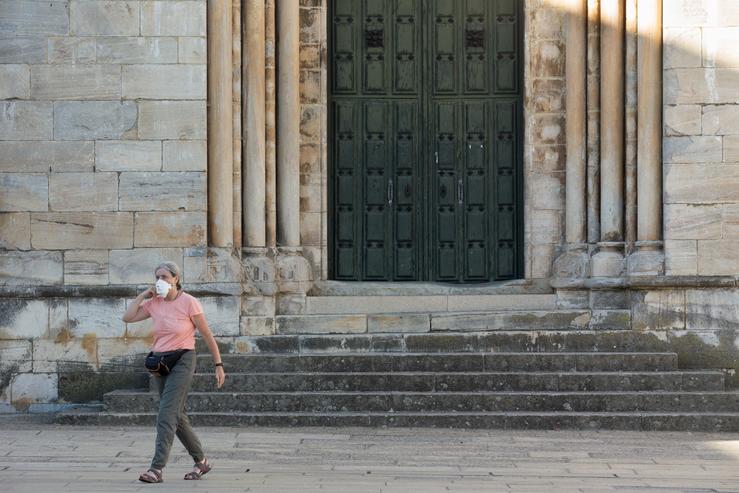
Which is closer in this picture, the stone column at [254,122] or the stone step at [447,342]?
the stone step at [447,342]

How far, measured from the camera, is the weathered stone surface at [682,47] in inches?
567

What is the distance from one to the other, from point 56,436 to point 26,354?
175 centimetres

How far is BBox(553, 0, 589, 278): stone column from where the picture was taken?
15.0 m

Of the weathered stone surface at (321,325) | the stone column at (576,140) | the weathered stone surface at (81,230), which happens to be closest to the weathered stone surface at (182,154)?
the weathered stone surface at (81,230)

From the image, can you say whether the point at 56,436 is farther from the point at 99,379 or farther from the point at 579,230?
the point at 579,230

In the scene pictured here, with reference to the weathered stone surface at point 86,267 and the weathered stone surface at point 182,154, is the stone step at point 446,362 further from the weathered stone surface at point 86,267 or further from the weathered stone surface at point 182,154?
the weathered stone surface at point 182,154

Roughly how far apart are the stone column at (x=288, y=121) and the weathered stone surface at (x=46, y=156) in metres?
1.89

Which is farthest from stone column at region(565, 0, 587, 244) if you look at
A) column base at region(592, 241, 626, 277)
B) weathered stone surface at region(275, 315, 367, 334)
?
weathered stone surface at region(275, 315, 367, 334)

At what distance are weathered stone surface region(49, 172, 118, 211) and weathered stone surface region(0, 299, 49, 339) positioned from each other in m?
0.96

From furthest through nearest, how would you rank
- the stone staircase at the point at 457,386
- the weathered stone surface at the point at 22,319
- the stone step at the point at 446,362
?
the weathered stone surface at the point at 22,319, the stone step at the point at 446,362, the stone staircase at the point at 457,386

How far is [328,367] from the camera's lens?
14.0 meters

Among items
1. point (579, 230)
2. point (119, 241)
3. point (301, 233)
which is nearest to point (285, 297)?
point (301, 233)

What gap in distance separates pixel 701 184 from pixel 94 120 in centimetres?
582

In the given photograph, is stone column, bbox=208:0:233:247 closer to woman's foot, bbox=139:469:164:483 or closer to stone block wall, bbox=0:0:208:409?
stone block wall, bbox=0:0:208:409
